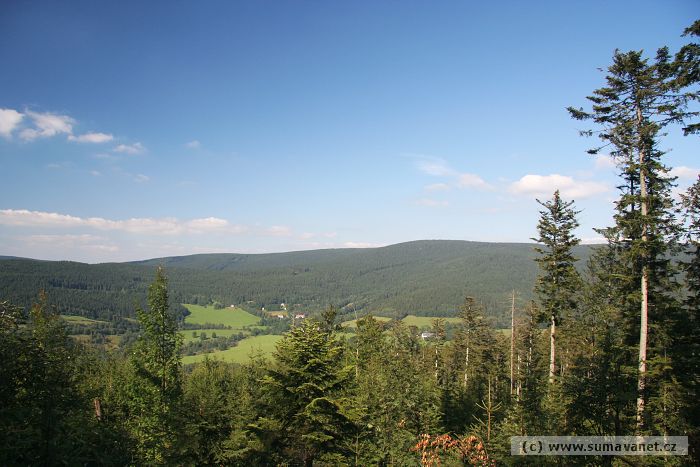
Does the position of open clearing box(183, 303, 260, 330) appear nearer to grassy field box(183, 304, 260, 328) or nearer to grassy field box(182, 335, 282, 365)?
grassy field box(183, 304, 260, 328)

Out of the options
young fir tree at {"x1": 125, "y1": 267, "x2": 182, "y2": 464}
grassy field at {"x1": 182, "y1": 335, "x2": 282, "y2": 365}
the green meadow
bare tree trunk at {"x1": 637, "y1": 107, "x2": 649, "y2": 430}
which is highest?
bare tree trunk at {"x1": 637, "y1": 107, "x2": 649, "y2": 430}

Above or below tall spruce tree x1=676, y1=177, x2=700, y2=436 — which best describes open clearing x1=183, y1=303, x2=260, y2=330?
below

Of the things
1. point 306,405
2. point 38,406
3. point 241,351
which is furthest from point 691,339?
point 241,351

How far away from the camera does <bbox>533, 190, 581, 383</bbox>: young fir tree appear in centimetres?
2391

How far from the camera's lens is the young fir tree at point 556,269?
2391 centimetres

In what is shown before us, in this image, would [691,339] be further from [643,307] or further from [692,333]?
[643,307]

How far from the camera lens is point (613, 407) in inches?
442

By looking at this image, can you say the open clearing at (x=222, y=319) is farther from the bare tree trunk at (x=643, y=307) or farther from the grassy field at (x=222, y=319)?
A: the bare tree trunk at (x=643, y=307)

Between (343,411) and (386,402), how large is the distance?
28.4 ft

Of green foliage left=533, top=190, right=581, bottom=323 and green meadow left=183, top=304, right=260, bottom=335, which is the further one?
green meadow left=183, top=304, right=260, bottom=335

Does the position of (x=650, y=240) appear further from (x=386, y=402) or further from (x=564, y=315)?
(x=386, y=402)

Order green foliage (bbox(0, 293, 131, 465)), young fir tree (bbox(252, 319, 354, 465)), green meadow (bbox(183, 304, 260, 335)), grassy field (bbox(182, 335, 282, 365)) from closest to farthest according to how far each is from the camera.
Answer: green foliage (bbox(0, 293, 131, 465)), young fir tree (bbox(252, 319, 354, 465)), grassy field (bbox(182, 335, 282, 365)), green meadow (bbox(183, 304, 260, 335))

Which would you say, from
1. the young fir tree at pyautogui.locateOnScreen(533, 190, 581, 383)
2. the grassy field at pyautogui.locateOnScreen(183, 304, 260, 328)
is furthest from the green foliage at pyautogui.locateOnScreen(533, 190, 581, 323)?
the grassy field at pyautogui.locateOnScreen(183, 304, 260, 328)

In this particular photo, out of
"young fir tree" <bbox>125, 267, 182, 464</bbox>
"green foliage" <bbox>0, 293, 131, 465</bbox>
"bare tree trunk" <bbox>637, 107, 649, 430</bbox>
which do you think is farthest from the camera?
"young fir tree" <bbox>125, 267, 182, 464</bbox>
